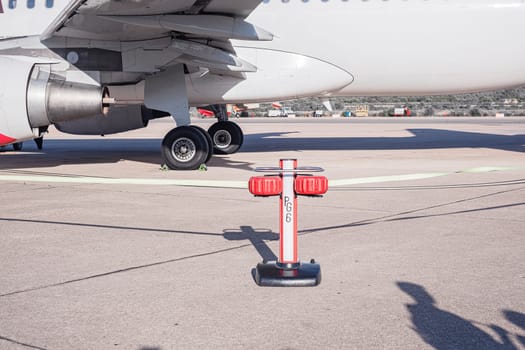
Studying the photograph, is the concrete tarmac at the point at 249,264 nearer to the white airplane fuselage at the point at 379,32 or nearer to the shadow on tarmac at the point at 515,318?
the shadow on tarmac at the point at 515,318

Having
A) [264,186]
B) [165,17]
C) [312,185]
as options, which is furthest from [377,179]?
[264,186]

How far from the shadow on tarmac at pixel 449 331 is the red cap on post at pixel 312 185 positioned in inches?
42.3

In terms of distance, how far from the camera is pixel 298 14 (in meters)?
14.9

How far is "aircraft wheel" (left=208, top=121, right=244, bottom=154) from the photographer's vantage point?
1845 cm

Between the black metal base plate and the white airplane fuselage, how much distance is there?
9421 mm

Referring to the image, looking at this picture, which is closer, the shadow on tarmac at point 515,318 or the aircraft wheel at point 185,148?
the shadow on tarmac at point 515,318

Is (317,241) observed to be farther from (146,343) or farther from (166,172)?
(166,172)

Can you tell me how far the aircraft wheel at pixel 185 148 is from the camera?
14.2 meters

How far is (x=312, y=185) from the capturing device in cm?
548

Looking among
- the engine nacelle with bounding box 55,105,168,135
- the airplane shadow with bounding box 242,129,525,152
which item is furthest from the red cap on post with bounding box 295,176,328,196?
the airplane shadow with bounding box 242,129,525,152

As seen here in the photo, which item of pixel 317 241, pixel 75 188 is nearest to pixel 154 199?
pixel 75 188

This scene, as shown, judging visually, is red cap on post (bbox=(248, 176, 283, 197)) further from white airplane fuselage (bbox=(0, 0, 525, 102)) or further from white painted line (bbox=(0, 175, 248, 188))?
white airplane fuselage (bbox=(0, 0, 525, 102))

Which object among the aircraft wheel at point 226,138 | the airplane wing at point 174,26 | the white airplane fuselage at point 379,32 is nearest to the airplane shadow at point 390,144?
the aircraft wheel at point 226,138

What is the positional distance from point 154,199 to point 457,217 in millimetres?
4284
